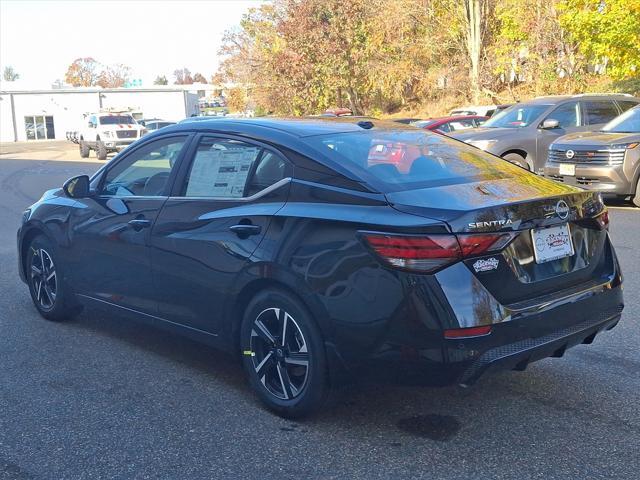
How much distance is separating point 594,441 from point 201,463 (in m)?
1.93

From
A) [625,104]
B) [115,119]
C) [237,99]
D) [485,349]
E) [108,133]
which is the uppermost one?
[237,99]

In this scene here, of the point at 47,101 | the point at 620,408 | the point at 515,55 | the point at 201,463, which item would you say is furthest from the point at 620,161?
the point at 47,101

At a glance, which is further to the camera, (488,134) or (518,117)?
(518,117)

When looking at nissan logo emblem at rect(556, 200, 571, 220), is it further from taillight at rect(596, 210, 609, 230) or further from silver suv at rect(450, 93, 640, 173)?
silver suv at rect(450, 93, 640, 173)

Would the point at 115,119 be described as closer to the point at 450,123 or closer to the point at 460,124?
the point at 460,124

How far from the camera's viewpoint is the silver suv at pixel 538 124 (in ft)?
46.9

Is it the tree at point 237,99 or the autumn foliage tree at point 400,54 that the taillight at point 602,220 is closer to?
the autumn foliage tree at point 400,54

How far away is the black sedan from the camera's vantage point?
357 centimetres

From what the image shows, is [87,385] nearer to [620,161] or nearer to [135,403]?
[135,403]

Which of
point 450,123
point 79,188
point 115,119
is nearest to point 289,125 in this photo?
point 79,188

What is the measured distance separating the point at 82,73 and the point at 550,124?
413 feet

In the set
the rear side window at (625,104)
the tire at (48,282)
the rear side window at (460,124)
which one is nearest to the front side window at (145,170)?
the tire at (48,282)

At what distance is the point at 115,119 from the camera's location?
36000 mm

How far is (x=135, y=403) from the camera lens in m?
4.47
